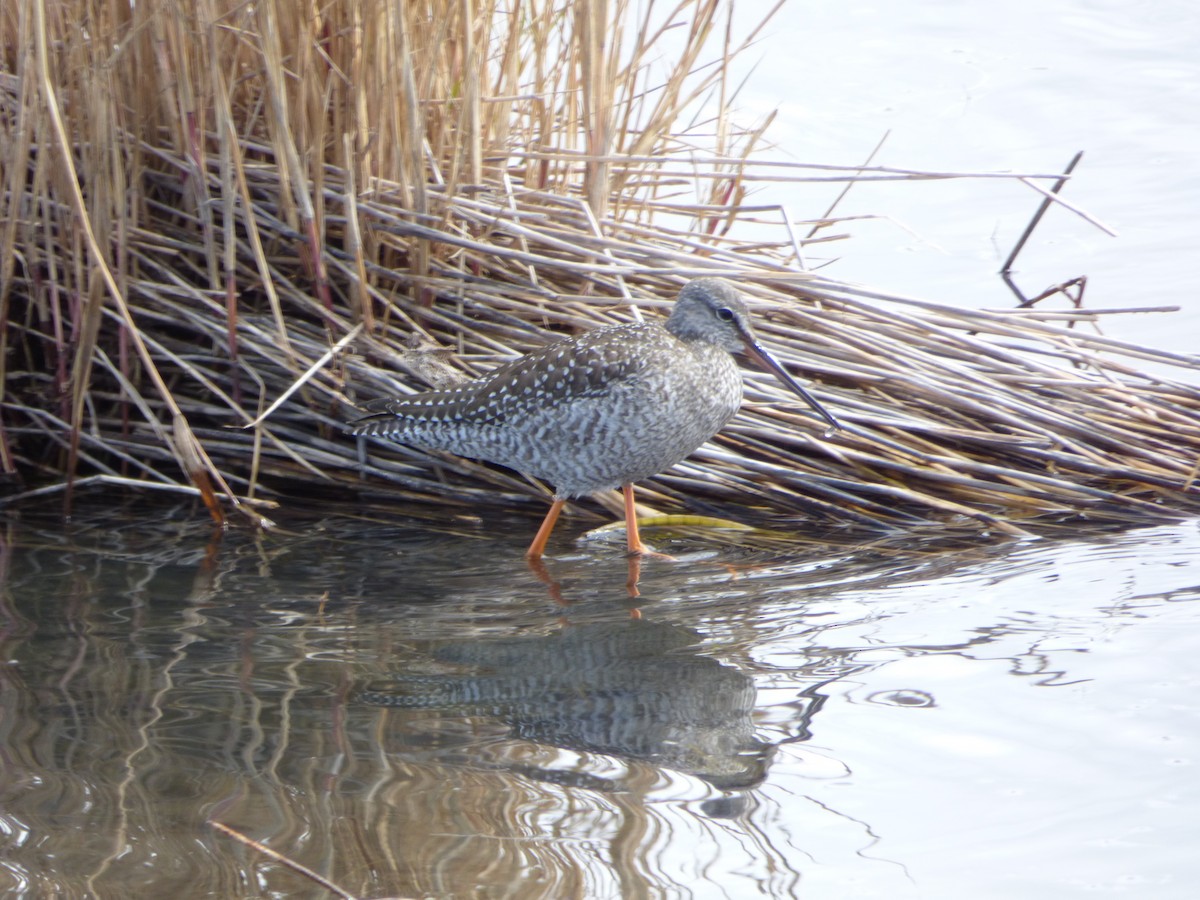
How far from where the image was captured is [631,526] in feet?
15.5

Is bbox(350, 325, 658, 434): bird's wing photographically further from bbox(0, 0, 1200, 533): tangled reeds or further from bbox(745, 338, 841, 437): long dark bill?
bbox(745, 338, 841, 437): long dark bill

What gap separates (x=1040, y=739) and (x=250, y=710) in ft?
6.41

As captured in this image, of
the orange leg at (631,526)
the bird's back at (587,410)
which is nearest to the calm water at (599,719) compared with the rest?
the orange leg at (631,526)

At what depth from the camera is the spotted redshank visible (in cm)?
447

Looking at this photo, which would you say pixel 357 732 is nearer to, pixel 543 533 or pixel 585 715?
pixel 585 715

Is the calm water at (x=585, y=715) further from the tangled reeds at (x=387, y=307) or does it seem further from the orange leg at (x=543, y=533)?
the tangled reeds at (x=387, y=307)

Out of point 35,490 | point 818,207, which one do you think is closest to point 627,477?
point 35,490

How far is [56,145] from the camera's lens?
431cm

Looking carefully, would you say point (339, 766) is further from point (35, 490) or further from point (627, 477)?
point (35, 490)

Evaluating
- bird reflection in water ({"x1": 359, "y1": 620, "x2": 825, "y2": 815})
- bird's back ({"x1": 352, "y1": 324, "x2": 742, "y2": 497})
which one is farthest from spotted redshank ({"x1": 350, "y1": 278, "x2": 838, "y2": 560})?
bird reflection in water ({"x1": 359, "y1": 620, "x2": 825, "y2": 815})

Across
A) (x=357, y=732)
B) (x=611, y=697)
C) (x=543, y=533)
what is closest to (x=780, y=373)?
(x=543, y=533)

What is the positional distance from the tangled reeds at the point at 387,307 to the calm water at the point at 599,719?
0.42 meters

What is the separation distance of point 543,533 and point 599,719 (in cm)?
139

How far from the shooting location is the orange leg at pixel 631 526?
466 centimetres
